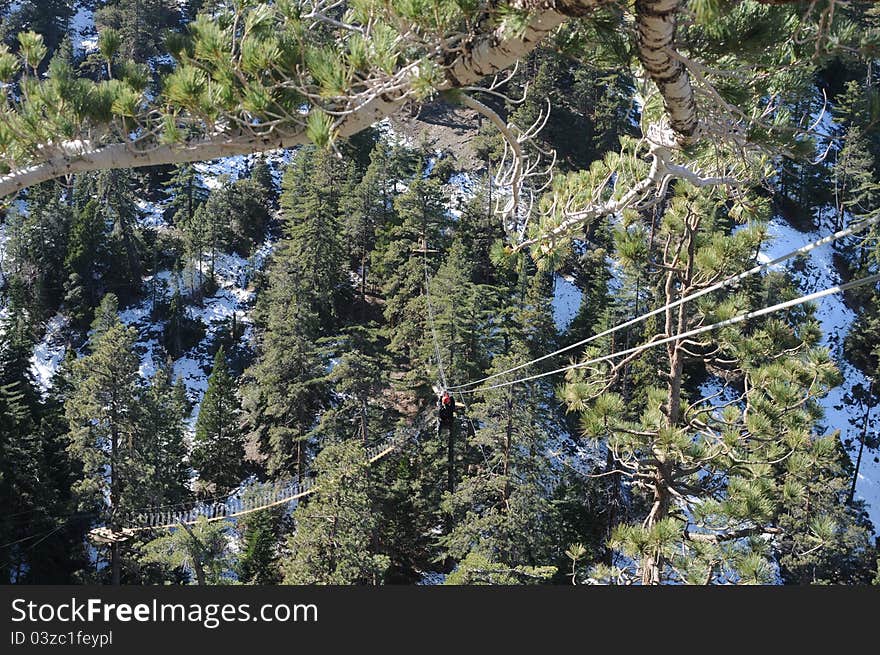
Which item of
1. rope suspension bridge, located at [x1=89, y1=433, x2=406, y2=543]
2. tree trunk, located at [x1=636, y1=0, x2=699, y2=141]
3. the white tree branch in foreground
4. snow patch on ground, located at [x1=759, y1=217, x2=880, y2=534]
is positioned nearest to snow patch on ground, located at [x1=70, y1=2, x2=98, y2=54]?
rope suspension bridge, located at [x1=89, y1=433, x2=406, y2=543]

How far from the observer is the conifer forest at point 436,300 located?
3.38m

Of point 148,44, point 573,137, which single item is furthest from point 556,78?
point 148,44

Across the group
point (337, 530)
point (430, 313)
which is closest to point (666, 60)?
point (337, 530)

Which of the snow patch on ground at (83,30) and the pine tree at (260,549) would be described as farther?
the snow patch on ground at (83,30)

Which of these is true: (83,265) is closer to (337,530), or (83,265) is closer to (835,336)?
(337,530)

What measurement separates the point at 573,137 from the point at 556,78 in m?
3.87

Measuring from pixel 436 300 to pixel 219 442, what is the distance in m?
7.61

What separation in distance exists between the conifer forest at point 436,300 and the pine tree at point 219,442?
122 millimetres

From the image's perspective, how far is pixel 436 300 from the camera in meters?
20.9

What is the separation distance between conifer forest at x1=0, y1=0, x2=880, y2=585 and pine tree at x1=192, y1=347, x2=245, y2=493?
122 mm

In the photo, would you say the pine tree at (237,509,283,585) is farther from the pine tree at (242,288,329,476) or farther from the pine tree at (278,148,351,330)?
the pine tree at (278,148,351,330)

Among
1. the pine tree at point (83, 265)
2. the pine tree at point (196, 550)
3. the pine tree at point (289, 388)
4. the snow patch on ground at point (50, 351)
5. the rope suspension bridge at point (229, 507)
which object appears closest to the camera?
the pine tree at point (196, 550)

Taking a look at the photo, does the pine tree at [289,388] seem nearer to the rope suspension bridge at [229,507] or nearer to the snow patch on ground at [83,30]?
the rope suspension bridge at [229,507]

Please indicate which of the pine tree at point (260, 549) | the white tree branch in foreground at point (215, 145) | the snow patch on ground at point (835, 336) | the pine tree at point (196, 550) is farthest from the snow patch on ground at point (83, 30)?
the white tree branch in foreground at point (215, 145)
